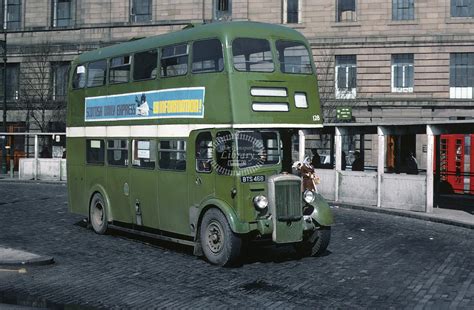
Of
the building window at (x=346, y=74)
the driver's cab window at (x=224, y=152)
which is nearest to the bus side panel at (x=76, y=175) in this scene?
the driver's cab window at (x=224, y=152)

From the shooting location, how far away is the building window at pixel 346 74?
4056 cm

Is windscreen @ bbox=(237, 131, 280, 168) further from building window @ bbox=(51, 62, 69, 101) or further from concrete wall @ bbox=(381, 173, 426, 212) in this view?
building window @ bbox=(51, 62, 69, 101)

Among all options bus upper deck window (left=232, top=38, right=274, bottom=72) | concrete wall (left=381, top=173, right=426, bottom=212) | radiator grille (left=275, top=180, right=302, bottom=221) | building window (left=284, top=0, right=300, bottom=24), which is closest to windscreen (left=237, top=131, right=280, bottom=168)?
radiator grille (left=275, top=180, right=302, bottom=221)

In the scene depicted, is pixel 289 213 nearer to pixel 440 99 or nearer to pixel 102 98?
pixel 102 98

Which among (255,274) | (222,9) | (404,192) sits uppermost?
(222,9)

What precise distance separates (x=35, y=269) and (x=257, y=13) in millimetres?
33007

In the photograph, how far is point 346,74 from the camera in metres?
40.8

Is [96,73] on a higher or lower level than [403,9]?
lower

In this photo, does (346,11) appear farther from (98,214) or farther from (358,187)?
(98,214)

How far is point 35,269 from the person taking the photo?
36.7 feet

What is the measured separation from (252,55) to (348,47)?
29.9 m

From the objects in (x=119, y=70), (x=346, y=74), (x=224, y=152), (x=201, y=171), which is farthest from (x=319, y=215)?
(x=346, y=74)

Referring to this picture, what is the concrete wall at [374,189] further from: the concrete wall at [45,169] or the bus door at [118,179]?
the concrete wall at [45,169]

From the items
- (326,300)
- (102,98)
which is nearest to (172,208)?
(102,98)
